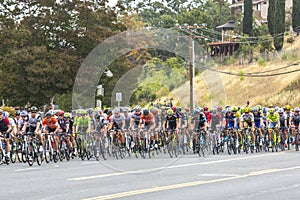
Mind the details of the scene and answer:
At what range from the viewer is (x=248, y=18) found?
74.7m

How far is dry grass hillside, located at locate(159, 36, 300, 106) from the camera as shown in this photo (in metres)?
58.3

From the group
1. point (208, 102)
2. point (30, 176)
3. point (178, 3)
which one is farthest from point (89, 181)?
point (178, 3)

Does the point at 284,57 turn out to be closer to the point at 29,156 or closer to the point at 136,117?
the point at 136,117

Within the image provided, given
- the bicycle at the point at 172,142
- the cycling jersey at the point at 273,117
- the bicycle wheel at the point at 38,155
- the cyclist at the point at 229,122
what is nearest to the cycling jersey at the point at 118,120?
the bicycle at the point at 172,142

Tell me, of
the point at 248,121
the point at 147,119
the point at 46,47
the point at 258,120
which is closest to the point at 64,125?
the point at 147,119

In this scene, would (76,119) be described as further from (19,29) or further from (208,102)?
(208,102)

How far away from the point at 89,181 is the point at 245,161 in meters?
7.06

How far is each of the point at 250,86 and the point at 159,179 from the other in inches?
2035

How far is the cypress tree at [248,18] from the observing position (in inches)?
2894

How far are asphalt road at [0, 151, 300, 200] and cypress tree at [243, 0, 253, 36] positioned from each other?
51.1 meters

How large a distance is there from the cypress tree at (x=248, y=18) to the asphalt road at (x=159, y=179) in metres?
51.1

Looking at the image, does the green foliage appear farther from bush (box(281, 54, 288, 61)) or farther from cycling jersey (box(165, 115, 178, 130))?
bush (box(281, 54, 288, 61))

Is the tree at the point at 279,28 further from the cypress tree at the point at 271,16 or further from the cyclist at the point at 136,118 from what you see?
the cyclist at the point at 136,118

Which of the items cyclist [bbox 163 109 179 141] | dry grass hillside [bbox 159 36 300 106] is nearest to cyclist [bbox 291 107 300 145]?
cyclist [bbox 163 109 179 141]
